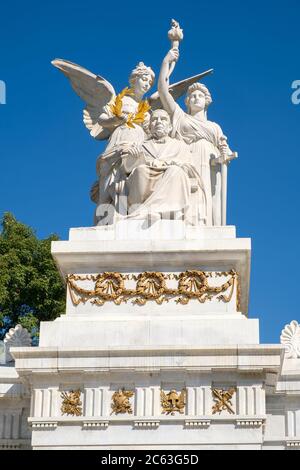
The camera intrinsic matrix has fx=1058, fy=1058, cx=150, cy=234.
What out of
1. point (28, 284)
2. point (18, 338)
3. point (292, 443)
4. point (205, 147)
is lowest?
point (292, 443)

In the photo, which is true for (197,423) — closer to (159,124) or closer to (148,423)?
(148,423)

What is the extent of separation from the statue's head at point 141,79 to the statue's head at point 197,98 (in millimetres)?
764

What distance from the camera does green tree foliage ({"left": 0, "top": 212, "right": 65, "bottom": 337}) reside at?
28.7 meters

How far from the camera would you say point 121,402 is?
50.8 ft

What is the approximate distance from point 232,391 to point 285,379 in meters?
1.14

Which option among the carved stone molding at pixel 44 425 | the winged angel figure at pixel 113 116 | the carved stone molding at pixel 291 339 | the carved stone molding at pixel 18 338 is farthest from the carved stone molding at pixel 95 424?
the winged angel figure at pixel 113 116

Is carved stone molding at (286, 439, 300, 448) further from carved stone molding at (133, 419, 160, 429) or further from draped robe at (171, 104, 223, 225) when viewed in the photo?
draped robe at (171, 104, 223, 225)

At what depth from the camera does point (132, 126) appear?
60.5 ft

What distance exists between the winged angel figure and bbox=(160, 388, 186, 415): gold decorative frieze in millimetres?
Answer: 3276

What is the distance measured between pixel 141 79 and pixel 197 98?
1111 millimetres

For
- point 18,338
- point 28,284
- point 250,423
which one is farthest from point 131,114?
point 28,284

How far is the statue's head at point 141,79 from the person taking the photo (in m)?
19.1
